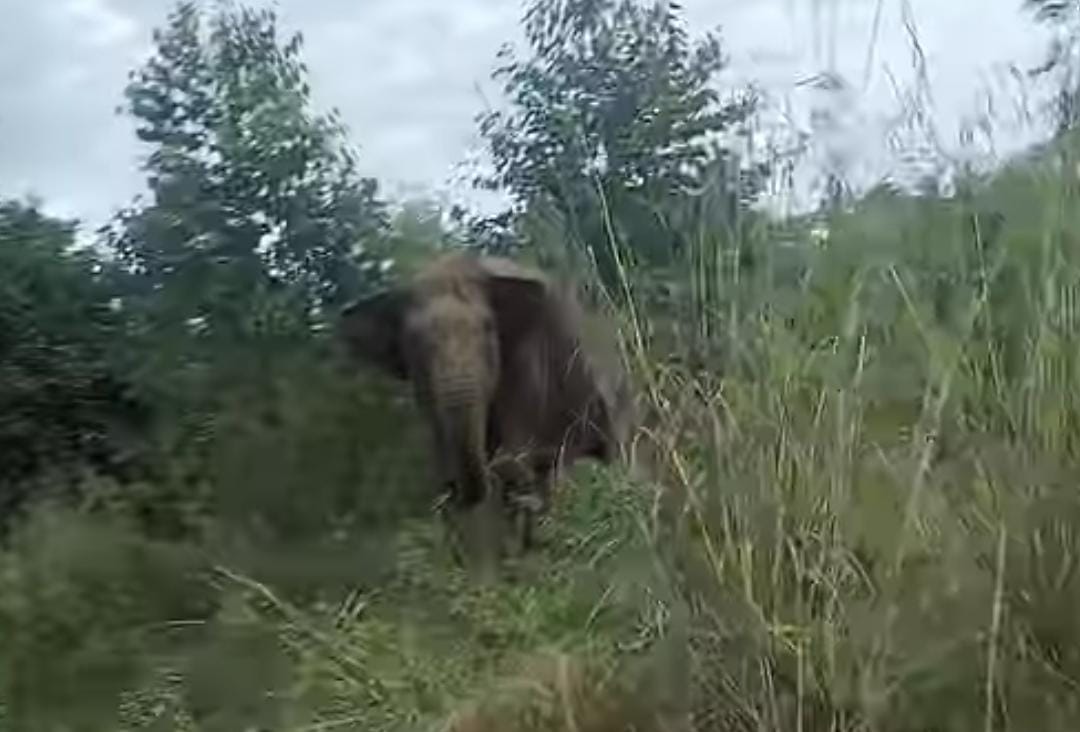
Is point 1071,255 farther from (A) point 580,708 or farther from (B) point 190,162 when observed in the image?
(B) point 190,162

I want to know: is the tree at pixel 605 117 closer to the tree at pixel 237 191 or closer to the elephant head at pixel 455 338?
the elephant head at pixel 455 338

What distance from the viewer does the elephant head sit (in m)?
3.61

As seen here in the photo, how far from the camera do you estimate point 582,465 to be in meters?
3.16

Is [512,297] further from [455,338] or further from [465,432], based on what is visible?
[465,432]

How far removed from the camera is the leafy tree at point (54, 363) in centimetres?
364

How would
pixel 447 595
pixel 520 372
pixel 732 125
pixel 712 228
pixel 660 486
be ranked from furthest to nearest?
1. pixel 520 372
2. pixel 447 595
3. pixel 732 125
4. pixel 712 228
5. pixel 660 486

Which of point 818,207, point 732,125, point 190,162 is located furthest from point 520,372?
point 818,207

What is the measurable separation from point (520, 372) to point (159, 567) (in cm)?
90

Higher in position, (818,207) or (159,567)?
(818,207)

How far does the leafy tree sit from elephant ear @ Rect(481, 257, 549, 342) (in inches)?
27.8

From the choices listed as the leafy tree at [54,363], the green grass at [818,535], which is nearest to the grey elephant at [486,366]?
the leafy tree at [54,363]

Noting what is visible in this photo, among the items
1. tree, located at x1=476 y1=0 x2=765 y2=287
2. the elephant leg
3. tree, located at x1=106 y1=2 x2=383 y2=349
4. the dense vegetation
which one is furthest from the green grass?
tree, located at x1=106 y1=2 x2=383 y2=349

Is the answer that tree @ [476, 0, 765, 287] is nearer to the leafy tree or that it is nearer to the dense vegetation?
the dense vegetation

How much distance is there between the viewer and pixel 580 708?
216 centimetres
